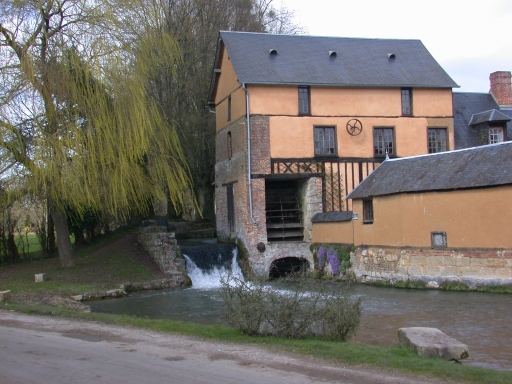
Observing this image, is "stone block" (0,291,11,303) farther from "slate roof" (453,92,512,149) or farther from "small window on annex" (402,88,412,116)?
"slate roof" (453,92,512,149)

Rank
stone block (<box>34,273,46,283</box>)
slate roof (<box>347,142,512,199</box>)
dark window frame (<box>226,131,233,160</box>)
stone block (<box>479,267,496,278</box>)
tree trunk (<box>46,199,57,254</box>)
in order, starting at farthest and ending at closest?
dark window frame (<box>226,131,233,160</box>) < tree trunk (<box>46,199,57,254</box>) < stone block (<box>34,273,46,283</box>) < slate roof (<box>347,142,512,199</box>) < stone block (<box>479,267,496,278</box>)

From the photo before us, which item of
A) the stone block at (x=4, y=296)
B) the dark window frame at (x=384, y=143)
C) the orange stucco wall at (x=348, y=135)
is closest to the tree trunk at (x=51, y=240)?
the stone block at (x=4, y=296)

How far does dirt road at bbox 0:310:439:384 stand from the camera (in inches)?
234

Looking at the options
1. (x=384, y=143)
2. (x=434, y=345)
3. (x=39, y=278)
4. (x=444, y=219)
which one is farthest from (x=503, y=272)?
(x=39, y=278)

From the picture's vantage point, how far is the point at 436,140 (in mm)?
22641

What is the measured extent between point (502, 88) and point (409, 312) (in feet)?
61.4

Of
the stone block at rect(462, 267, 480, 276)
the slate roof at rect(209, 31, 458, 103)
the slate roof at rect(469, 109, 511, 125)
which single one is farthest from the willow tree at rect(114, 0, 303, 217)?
the stone block at rect(462, 267, 480, 276)

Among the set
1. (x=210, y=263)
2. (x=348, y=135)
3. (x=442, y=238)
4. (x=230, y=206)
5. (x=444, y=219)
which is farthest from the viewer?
(x=230, y=206)

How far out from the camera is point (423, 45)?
24.9m

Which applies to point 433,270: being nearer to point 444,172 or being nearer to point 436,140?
point 444,172

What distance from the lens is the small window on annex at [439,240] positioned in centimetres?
1592

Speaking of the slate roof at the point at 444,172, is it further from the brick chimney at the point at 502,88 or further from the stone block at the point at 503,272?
the brick chimney at the point at 502,88

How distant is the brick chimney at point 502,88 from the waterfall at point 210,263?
1570 cm

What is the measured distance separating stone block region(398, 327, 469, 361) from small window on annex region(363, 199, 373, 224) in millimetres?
10771
